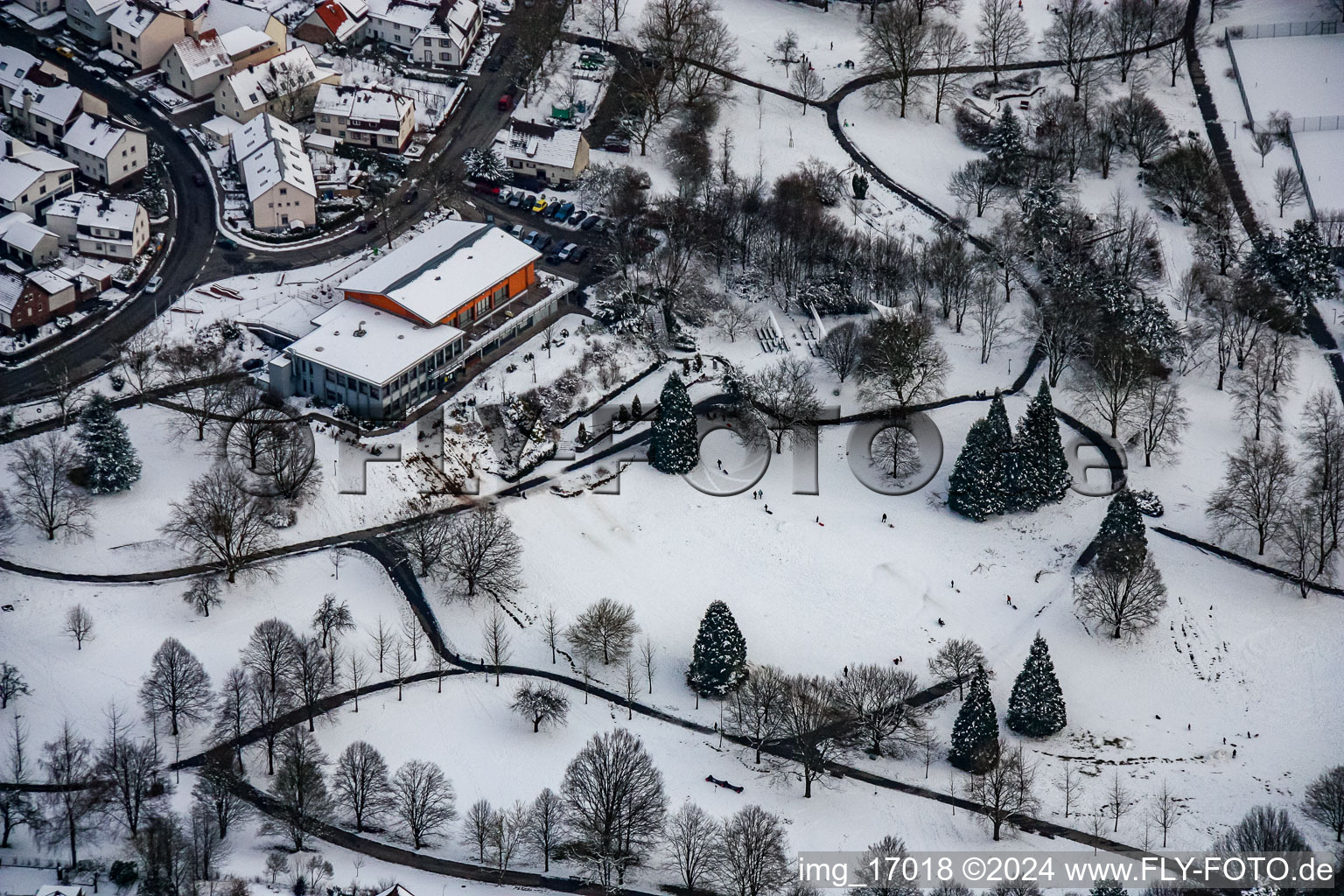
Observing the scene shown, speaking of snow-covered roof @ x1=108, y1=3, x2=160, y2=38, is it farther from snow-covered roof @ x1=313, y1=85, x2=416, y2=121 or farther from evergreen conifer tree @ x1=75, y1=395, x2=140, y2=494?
evergreen conifer tree @ x1=75, y1=395, x2=140, y2=494

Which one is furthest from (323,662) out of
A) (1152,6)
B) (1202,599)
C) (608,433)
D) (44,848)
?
(1152,6)

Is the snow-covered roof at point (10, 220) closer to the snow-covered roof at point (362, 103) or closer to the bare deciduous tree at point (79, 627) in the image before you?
the snow-covered roof at point (362, 103)

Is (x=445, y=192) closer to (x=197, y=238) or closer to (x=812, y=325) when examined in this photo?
(x=197, y=238)

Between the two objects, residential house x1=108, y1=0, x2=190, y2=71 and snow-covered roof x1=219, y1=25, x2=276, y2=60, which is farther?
snow-covered roof x1=219, y1=25, x2=276, y2=60

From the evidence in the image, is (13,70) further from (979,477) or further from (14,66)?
(979,477)

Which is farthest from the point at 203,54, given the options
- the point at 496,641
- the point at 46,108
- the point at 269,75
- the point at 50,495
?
the point at 496,641

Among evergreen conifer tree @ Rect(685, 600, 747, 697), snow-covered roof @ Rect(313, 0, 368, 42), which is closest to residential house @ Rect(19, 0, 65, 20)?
snow-covered roof @ Rect(313, 0, 368, 42)
